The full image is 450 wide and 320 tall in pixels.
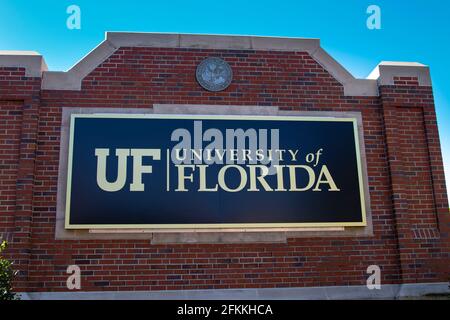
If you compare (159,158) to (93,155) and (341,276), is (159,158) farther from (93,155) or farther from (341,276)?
(341,276)

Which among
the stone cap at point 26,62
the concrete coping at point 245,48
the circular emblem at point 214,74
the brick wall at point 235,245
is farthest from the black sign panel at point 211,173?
the stone cap at point 26,62

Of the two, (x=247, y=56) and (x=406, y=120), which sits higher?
(x=247, y=56)

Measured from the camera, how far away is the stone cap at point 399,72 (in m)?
9.53

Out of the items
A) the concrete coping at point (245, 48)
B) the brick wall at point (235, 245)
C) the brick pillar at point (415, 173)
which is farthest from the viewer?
the concrete coping at point (245, 48)

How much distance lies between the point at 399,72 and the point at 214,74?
370 centimetres

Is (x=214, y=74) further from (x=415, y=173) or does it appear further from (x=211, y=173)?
(x=415, y=173)

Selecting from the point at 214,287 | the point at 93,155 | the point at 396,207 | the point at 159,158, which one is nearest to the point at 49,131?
the point at 93,155

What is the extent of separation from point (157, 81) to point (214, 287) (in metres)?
3.93

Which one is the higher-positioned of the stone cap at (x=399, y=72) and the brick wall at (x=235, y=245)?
the stone cap at (x=399, y=72)

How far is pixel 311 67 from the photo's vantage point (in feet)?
31.1

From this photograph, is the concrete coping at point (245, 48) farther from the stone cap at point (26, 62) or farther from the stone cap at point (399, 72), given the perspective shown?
the stone cap at point (26, 62)

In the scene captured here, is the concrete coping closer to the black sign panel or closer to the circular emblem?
the circular emblem

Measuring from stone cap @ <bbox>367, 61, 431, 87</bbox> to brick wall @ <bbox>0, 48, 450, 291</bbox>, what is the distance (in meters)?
0.13

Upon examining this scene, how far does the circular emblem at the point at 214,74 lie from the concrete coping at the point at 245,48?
328 mm
